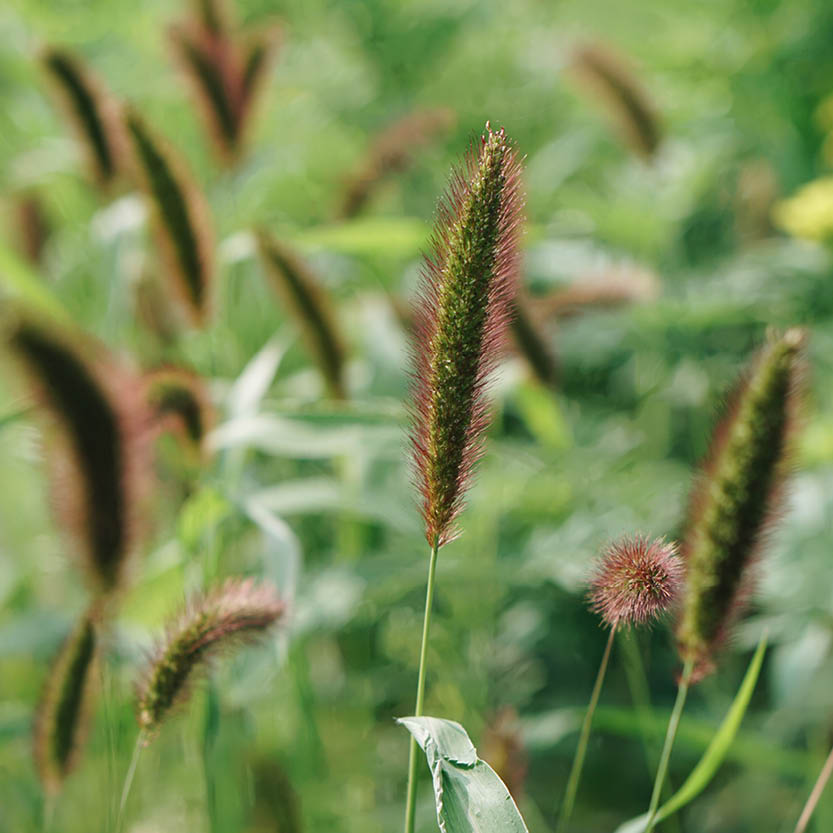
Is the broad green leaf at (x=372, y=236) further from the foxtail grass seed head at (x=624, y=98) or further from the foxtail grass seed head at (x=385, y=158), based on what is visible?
the foxtail grass seed head at (x=624, y=98)

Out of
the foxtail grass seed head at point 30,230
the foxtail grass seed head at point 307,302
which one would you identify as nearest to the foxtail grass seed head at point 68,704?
the foxtail grass seed head at point 307,302

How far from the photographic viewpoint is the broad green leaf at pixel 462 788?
1.54ft

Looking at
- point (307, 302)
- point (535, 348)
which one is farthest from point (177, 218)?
point (535, 348)

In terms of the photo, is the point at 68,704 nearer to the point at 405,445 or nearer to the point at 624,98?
the point at 405,445

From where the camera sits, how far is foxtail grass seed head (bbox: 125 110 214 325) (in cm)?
98

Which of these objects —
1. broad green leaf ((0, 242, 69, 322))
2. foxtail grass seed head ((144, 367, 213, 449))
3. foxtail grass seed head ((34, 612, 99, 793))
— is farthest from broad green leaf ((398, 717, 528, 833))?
broad green leaf ((0, 242, 69, 322))

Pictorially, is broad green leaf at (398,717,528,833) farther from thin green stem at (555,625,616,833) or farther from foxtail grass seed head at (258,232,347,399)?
foxtail grass seed head at (258,232,347,399)

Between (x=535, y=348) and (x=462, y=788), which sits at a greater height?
(x=535, y=348)

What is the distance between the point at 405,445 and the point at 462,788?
8.9 inches

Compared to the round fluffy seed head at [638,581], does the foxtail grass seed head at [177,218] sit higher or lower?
higher

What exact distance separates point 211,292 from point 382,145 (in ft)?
1.44

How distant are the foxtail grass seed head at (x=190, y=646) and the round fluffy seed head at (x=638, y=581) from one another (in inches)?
8.3

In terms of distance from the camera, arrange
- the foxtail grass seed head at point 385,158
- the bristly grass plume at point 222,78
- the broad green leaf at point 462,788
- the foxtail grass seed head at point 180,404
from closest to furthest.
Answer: the broad green leaf at point 462,788
the foxtail grass seed head at point 180,404
the bristly grass plume at point 222,78
the foxtail grass seed head at point 385,158

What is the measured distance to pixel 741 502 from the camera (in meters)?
0.62
